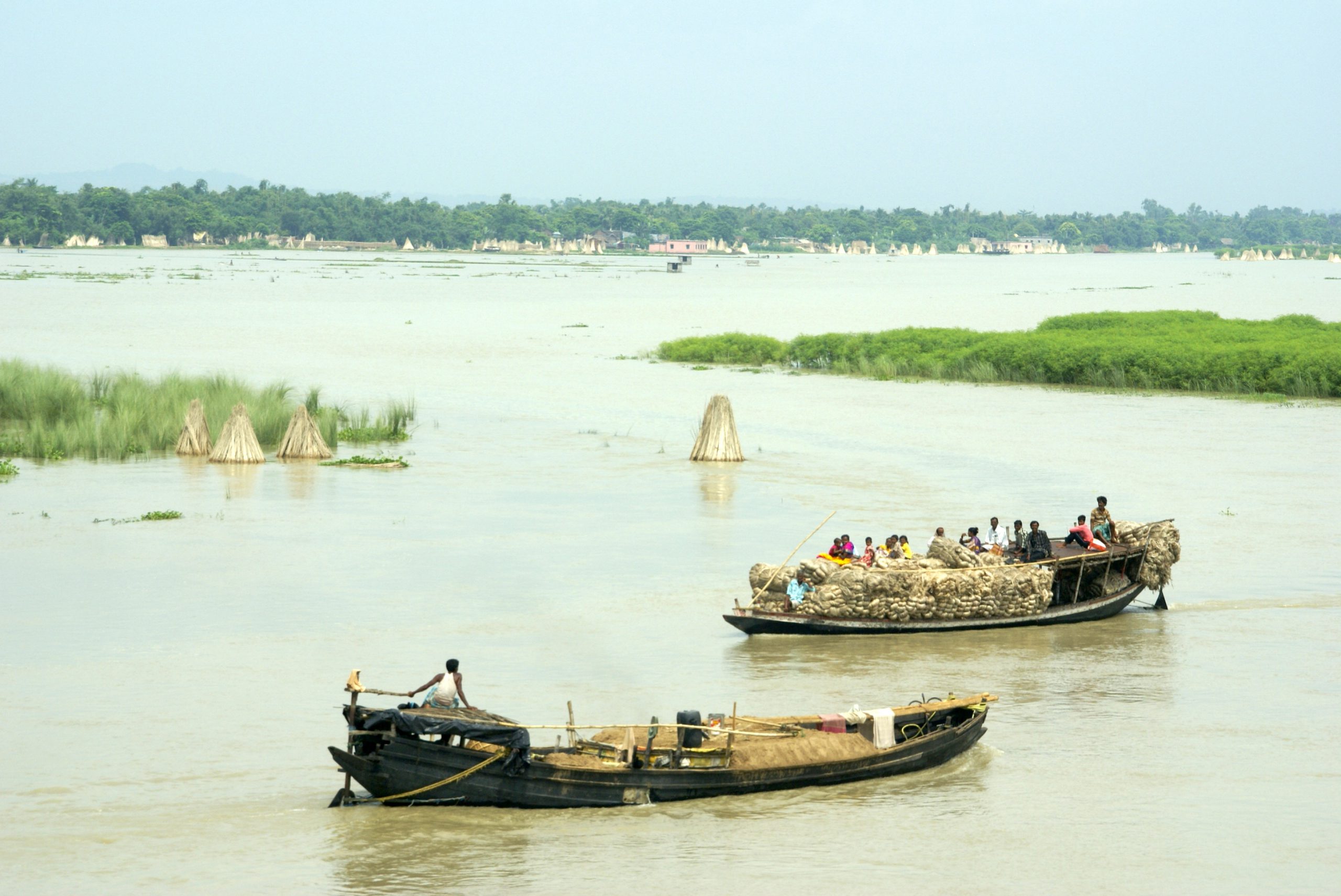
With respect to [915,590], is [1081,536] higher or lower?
higher

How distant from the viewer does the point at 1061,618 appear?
72.8 feet

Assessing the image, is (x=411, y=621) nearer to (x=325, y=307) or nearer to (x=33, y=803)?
(x=33, y=803)

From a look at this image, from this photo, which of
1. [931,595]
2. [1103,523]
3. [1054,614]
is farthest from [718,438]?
[931,595]

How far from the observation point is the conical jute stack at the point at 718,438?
3697 cm

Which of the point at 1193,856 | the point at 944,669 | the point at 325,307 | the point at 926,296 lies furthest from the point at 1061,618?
the point at 926,296

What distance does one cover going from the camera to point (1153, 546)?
2294 centimetres

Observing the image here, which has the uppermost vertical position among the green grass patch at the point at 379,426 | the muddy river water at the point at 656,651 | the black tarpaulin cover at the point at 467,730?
the green grass patch at the point at 379,426

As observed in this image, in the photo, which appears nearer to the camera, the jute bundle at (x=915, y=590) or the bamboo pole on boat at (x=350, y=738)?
the bamboo pole on boat at (x=350, y=738)

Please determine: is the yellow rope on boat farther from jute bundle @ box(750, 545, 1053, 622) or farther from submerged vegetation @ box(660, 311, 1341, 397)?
submerged vegetation @ box(660, 311, 1341, 397)

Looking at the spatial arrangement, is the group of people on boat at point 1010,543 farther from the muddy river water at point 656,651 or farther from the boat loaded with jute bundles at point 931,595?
the muddy river water at point 656,651

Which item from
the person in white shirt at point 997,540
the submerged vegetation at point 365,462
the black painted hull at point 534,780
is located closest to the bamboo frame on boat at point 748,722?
the black painted hull at point 534,780

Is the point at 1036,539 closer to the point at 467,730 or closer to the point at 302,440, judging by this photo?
the point at 467,730

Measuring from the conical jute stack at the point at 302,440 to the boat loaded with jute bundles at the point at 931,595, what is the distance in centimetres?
1736

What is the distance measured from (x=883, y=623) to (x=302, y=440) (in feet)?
62.3
